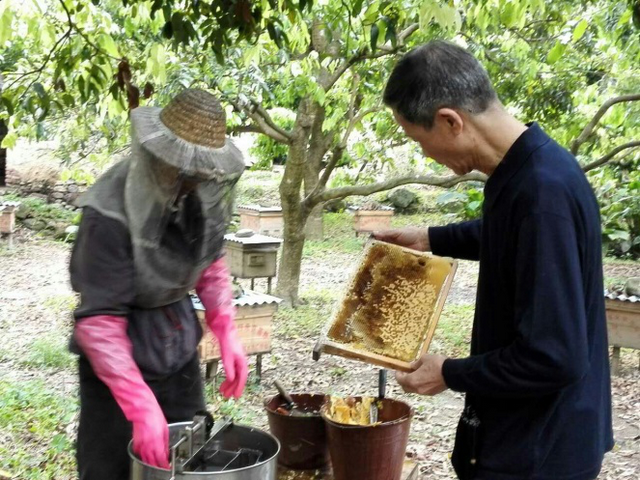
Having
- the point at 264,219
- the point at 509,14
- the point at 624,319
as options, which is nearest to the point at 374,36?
the point at 509,14

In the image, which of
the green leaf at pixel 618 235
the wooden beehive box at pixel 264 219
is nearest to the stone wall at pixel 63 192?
the wooden beehive box at pixel 264 219

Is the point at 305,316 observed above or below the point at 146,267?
below

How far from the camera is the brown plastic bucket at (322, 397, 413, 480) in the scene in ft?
9.23

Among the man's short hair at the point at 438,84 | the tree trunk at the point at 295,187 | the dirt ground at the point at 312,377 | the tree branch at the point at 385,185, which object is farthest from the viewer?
the tree trunk at the point at 295,187

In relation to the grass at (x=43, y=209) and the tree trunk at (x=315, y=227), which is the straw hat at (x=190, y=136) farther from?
the grass at (x=43, y=209)

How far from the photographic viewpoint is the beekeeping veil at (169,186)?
1767 mm

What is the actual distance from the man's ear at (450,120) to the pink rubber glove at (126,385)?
0.93 m

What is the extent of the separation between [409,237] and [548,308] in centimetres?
102

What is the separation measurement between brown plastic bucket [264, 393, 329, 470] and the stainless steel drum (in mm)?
Result: 1073

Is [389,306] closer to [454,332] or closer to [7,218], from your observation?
[454,332]

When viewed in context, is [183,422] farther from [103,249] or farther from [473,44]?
[473,44]

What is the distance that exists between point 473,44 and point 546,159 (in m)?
5.94

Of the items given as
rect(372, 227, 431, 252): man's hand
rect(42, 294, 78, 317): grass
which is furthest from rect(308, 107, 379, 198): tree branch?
rect(372, 227, 431, 252): man's hand

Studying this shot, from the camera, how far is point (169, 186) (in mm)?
1789
